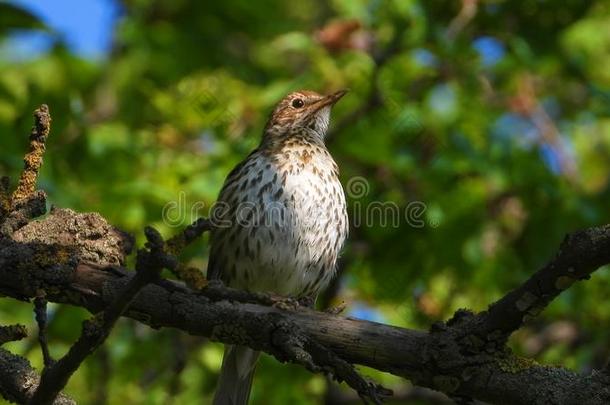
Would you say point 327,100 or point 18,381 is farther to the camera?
point 327,100

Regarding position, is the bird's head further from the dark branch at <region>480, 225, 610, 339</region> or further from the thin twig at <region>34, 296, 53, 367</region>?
the dark branch at <region>480, 225, 610, 339</region>

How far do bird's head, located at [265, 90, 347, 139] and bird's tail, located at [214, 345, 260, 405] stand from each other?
1.67 metres

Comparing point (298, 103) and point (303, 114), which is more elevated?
point (298, 103)

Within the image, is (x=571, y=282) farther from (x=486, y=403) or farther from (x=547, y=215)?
(x=547, y=215)

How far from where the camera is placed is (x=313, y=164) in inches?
249

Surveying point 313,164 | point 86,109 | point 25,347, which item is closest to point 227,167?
point 313,164

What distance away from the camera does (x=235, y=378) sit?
6.04 m

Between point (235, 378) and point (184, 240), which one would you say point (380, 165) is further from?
point (184, 240)

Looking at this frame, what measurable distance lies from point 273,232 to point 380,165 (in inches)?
72.3

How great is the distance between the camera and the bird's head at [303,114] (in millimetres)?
7078

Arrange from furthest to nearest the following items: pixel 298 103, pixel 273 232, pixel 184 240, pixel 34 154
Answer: pixel 298 103 < pixel 273 232 < pixel 34 154 < pixel 184 240

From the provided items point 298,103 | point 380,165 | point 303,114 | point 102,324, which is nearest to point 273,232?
point 303,114

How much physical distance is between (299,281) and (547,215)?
2.12m

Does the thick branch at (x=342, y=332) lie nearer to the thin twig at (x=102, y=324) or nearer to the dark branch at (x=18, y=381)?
the thin twig at (x=102, y=324)
